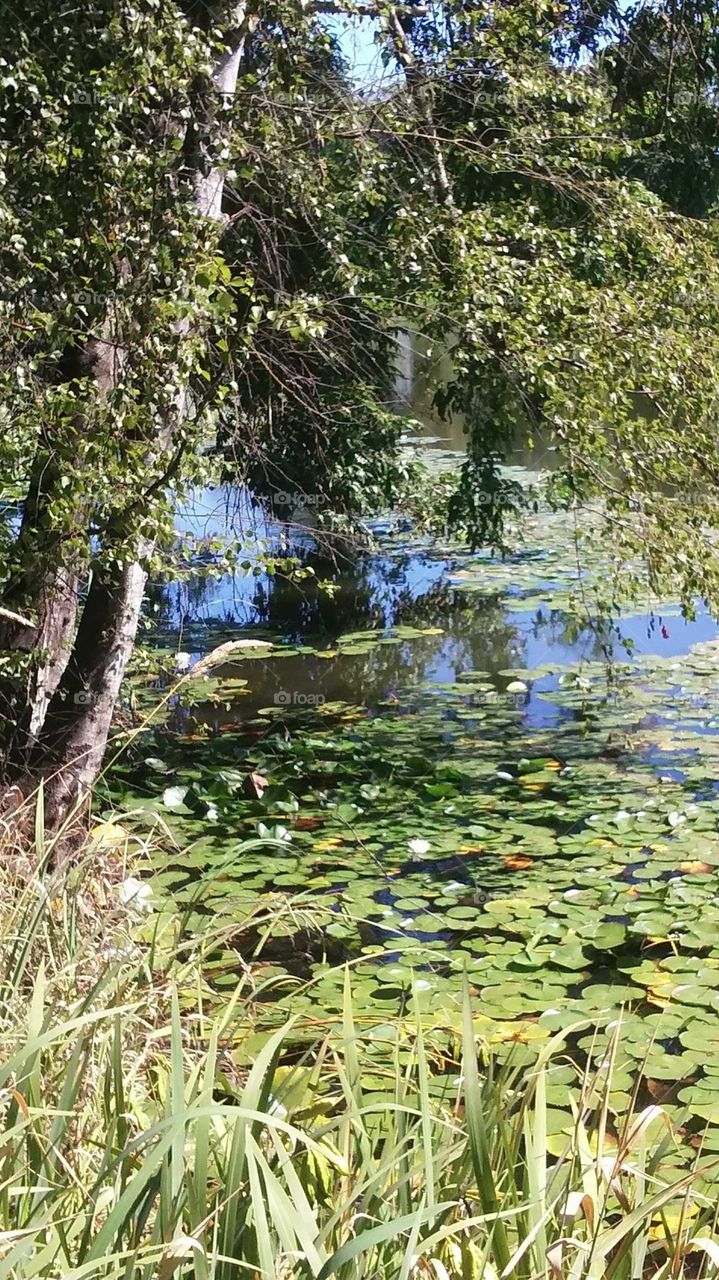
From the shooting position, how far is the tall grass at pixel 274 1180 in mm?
1672

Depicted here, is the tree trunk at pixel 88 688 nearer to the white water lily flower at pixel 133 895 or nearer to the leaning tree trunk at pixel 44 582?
the leaning tree trunk at pixel 44 582

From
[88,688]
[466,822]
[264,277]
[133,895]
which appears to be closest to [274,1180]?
[133,895]

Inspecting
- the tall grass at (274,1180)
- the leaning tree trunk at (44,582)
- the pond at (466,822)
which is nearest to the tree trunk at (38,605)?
the leaning tree trunk at (44,582)

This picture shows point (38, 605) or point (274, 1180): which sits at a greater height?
point (38, 605)

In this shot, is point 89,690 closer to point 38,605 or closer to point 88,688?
point 88,688

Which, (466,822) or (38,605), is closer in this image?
(38,605)

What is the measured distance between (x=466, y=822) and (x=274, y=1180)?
163 inches

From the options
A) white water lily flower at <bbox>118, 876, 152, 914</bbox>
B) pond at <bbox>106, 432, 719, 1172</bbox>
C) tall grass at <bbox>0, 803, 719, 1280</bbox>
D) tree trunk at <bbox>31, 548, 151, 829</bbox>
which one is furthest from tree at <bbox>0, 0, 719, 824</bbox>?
tall grass at <bbox>0, 803, 719, 1280</bbox>

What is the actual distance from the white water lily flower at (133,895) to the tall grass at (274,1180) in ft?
3.03

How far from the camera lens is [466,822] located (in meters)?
5.74

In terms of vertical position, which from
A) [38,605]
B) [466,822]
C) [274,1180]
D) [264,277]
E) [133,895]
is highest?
[264,277]

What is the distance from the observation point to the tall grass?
5.49 feet

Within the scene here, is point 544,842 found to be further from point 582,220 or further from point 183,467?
point 582,220

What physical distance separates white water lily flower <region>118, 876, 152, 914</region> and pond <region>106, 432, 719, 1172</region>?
0.60 ft
